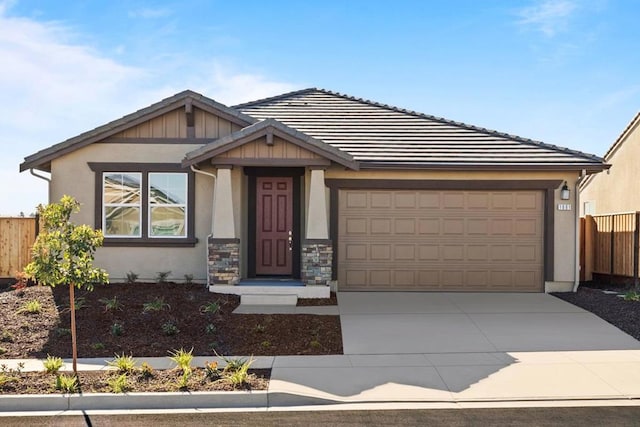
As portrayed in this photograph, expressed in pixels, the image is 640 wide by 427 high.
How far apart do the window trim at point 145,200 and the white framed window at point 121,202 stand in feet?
0.33

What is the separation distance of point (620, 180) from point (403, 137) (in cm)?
1131

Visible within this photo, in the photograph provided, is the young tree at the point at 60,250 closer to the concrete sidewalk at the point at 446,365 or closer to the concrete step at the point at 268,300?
the concrete sidewalk at the point at 446,365

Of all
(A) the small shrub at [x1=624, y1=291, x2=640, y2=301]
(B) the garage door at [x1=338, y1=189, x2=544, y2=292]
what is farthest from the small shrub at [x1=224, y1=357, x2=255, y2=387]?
(A) the small shrub at [x1=624, y1=291, x2=640, y2=301]

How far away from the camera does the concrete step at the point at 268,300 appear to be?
39.9 ft

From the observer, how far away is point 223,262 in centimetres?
1259

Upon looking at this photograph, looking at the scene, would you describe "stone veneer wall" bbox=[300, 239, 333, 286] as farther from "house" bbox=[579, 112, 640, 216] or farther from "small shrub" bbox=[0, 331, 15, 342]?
"house" bbox=[579, 112, 640, 216]

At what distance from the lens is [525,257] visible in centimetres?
1400

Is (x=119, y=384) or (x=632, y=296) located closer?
(x=119, y=384)

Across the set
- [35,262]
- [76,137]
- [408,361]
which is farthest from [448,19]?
[35,262]

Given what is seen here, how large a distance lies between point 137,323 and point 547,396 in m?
6.83

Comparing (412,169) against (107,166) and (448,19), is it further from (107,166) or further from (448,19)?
(107,166)

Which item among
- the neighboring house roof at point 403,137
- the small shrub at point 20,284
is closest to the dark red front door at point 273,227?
the neighboring house roof at point 403,137

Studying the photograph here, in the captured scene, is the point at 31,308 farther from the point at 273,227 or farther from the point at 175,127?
the point at 273,227

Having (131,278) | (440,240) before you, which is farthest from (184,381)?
(440,240)
